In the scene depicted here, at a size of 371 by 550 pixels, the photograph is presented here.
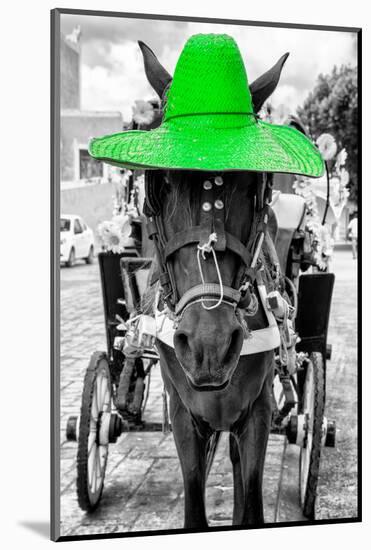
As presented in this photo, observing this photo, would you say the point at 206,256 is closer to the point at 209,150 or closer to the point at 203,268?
the point at 203,268

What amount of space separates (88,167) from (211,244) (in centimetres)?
144

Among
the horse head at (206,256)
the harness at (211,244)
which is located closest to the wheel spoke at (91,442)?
the harness at (211,244)

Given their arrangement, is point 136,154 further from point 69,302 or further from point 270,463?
point 270,463

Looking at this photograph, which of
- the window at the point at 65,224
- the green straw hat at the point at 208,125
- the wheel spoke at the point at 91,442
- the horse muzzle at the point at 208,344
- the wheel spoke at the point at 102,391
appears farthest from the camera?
the wheel spoke at the point at 102,391

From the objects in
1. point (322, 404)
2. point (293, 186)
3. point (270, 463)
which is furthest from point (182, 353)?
point (270, 463)

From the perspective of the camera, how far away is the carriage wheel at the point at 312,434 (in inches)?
163

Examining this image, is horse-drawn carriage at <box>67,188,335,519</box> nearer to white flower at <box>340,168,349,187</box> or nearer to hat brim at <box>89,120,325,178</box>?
white flower at <box>340,168,349,187</box>

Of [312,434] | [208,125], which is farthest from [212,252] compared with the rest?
[312,434]

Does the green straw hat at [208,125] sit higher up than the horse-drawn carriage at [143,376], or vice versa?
the green straw hat at [208,125]

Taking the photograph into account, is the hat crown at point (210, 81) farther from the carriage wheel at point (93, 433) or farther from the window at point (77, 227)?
the carriage wheel at point (93, 433)

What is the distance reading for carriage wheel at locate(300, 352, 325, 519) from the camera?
4.14 meters

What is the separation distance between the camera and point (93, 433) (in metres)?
4.44

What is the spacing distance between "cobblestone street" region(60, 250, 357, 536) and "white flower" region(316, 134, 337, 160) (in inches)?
20.9

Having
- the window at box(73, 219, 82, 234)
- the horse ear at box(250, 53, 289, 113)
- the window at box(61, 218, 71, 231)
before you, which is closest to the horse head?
the horse ear at box(250, 53, 289, 113)
